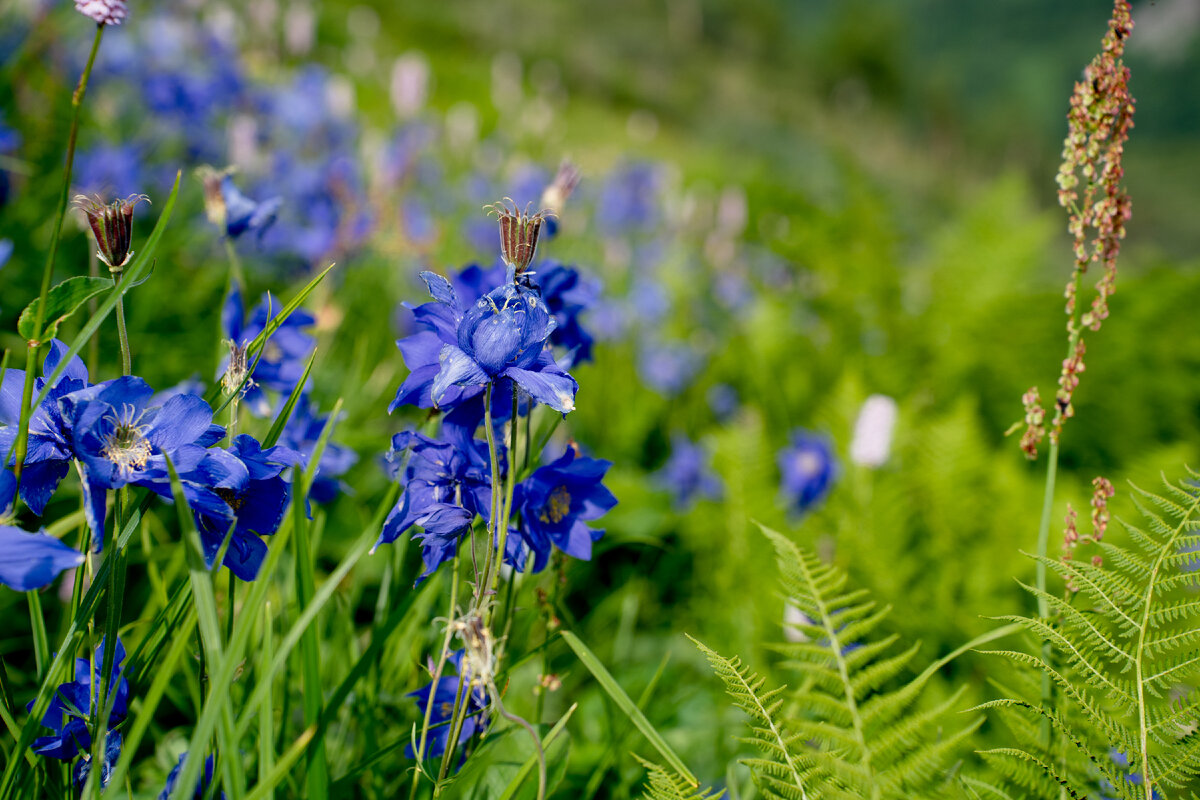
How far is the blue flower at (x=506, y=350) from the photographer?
725mm

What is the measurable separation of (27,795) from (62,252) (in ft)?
6.79

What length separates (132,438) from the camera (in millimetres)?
728

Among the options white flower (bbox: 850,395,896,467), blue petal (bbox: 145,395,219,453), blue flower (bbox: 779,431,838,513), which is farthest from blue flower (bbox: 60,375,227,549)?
blue flower (bbox: 779,431,838,513)

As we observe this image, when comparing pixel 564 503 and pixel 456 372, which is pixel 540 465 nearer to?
pixel 564 503

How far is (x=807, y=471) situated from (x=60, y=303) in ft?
6.81

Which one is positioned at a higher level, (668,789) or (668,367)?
(668,367)

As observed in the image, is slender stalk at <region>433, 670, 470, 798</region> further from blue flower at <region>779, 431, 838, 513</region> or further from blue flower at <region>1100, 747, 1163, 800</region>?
blue flower at <region>779, 431, 838, 513</region>

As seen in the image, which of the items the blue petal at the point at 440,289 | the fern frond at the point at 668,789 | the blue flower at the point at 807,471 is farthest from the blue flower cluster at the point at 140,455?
the blue flower at the point at 807,471

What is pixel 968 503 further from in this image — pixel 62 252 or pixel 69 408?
pixel 62 252

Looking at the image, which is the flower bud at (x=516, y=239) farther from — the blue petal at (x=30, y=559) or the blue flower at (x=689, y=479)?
the blue flower at (x=689, y=479)

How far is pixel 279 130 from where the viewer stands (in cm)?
354

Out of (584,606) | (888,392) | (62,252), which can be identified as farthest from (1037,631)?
(62,252)

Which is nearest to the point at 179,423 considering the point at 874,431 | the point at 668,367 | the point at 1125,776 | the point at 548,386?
the point at 548,386

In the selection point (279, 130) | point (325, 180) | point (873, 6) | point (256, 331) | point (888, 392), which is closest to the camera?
point (256, 331)
